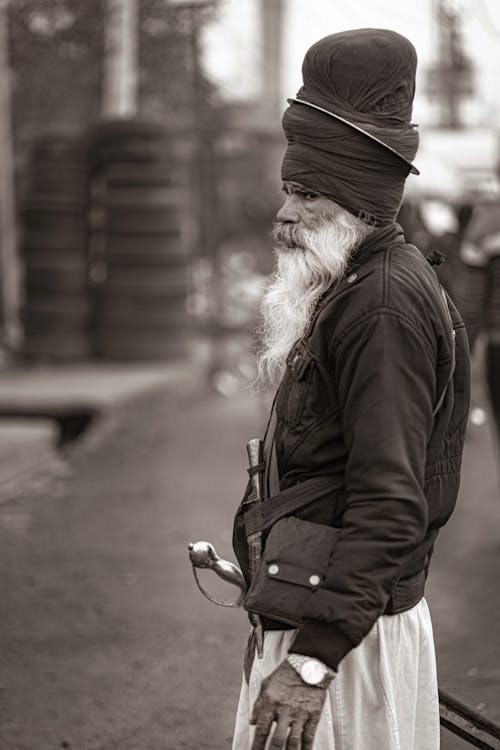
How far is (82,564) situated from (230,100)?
87.7ft

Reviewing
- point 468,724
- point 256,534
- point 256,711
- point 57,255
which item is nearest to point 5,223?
point 57,255

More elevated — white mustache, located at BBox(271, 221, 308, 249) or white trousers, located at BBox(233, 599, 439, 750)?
white mustache, located at BBox(271, 221, 308, 249)

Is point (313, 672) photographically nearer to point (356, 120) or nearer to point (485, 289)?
point (356, 120)

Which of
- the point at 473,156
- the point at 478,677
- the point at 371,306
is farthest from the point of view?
the point at 473,156

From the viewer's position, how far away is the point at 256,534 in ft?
7.72

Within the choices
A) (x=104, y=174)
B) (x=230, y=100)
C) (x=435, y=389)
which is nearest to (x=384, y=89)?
(x=435, y=389)

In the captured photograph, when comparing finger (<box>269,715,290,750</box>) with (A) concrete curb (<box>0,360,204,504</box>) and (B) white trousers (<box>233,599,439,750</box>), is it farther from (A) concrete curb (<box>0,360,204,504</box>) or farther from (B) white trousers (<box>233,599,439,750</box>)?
(A) concrete curb (<box>0,360,204,504</box>)

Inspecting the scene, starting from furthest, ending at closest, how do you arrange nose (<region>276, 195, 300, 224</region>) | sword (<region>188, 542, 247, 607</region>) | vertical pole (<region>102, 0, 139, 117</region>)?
vertical pole (<region>102, 0, 139, 117</region>), sword (<region>188, 542, 247, 607</region>), nose (<region>276, 195, 300, 224</region>)

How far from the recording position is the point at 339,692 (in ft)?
7.48

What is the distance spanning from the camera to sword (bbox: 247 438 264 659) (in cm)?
235

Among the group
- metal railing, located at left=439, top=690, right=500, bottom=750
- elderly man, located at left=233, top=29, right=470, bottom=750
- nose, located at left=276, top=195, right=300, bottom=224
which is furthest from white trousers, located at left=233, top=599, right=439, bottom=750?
nose, located at left=276, top=195, right=300, bottom=224

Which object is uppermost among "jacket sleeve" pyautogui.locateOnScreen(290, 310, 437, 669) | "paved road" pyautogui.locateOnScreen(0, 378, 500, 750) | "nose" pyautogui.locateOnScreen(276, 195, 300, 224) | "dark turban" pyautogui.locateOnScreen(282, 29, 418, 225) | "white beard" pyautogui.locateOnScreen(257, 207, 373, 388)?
"dark turban" pyautogui.locateOnScreen(282, 29, 418, 225)

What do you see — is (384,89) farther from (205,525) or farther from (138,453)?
(138,453)

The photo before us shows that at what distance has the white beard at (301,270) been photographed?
231cm
